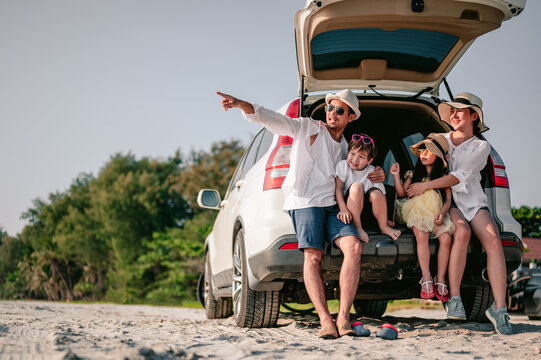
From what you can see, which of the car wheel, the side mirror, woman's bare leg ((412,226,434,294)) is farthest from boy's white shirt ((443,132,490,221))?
the side mirror

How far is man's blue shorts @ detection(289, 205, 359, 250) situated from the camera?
11.7ft

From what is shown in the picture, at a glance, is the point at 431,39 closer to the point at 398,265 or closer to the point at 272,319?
the point at 398,265

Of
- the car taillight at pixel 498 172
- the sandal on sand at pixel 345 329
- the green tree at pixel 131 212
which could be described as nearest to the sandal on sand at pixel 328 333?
the sandal on sand at pixel 345 329

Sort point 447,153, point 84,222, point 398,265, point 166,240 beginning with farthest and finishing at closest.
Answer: point 84,222
point 166,240
point 447,153
point 398,265

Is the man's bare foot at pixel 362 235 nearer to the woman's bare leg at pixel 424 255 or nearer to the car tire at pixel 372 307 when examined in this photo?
the woman's bare leg at pixel 424 255

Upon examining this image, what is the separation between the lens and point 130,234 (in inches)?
1736

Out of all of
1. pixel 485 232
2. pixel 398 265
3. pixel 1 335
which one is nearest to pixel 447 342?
pixel 398 265

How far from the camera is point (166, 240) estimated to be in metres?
38.2

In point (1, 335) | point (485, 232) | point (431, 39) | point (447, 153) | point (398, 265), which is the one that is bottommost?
point (1, 335)

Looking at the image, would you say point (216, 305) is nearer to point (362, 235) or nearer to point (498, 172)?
point (362, 235)

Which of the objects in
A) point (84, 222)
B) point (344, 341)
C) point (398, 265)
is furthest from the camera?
point (84, 222)

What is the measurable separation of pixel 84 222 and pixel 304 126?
47066 mm

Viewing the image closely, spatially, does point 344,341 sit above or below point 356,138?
below

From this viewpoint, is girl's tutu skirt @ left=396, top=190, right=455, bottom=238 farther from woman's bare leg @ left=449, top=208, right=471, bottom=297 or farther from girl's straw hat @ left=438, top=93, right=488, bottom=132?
girl's straw hat @ left=438, top=93, right=488, bottom=132
